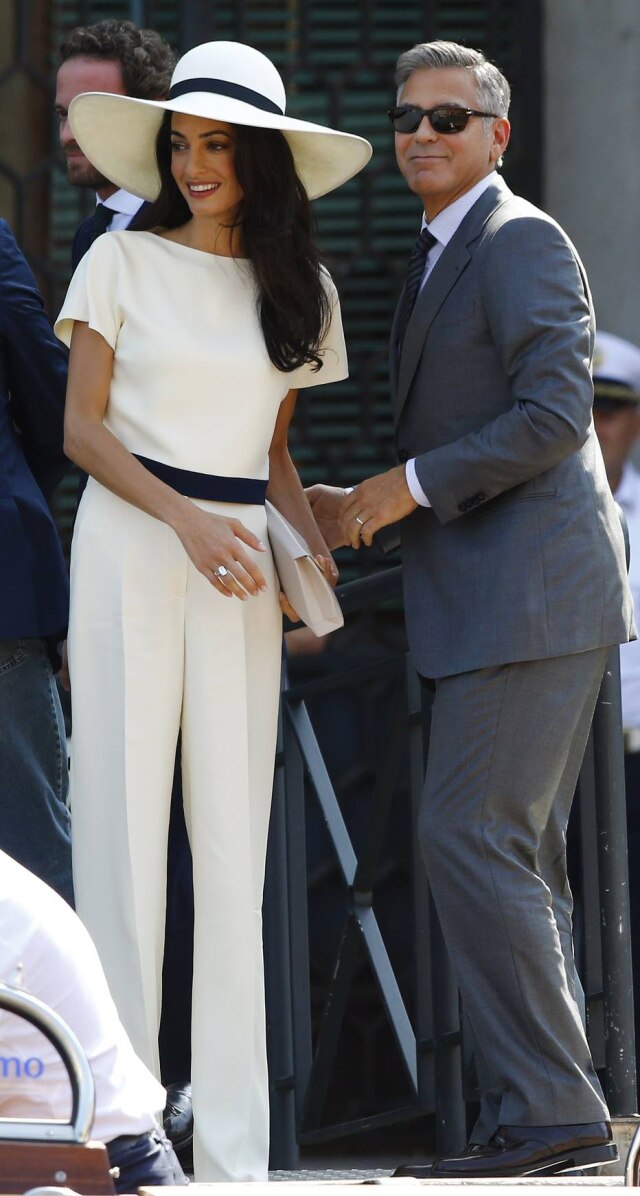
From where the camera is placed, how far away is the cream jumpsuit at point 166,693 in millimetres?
3555

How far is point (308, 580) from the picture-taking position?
12.1 ft

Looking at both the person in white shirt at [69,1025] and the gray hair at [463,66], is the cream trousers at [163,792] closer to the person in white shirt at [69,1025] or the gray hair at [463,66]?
the gray hair at [463,66]

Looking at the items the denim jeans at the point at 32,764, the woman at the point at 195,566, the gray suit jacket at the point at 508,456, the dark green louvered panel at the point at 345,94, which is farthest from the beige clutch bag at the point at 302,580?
the dark green louvered panel at the point at 345,94

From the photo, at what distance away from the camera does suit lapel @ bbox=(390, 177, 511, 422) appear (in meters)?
3.67

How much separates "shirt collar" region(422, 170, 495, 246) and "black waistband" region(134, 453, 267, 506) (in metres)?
0.58

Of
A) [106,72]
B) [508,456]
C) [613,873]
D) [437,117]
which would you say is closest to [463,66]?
[437,117]

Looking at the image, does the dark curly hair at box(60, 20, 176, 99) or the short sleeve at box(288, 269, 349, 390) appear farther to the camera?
the dark curly hair at box(60, 20, 176, 99)

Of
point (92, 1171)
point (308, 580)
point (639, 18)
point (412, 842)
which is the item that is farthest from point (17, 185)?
point (92, 1171)

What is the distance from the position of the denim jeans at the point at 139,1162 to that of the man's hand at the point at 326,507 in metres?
1.76

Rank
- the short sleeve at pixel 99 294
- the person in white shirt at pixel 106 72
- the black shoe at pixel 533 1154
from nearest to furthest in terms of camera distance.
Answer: the black shoe at pixel 533 1154 < the short sleeve at pixel 99 294 < the person in white shirt at pixel 106 72

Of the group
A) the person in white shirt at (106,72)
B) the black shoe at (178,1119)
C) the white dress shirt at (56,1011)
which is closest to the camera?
the white dress shirt at (56,1011)

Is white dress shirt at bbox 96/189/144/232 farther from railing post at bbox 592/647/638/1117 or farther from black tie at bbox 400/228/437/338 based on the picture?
railing post at bbox 592/647/638/1117

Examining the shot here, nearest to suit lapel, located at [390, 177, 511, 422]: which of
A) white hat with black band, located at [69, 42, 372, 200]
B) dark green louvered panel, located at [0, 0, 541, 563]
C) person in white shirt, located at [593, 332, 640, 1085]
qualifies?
white hat with black band, located at [69, 42, 372, 200]

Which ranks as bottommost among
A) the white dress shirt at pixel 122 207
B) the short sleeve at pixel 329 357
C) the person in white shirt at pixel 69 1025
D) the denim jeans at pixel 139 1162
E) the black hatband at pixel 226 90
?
the denim jeans at pixel 139 1162
